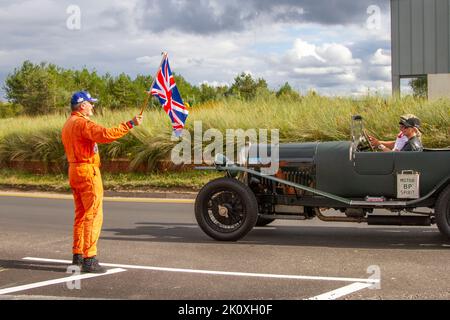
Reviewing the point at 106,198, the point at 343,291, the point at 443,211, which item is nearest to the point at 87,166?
the point at 343,291

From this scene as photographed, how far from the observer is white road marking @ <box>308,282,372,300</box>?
5.34 meters

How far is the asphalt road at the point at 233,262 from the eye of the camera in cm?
567

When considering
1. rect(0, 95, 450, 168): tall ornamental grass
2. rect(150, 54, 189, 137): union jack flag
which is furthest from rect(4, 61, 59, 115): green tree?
rect(150, 54, 189, 137): union jack flag

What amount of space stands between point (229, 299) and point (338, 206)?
8.62 ft

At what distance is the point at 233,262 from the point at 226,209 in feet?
3.91

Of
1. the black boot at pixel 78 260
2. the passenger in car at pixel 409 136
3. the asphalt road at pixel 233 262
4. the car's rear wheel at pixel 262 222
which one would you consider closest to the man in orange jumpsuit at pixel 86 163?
the black boot at pixel 78 260

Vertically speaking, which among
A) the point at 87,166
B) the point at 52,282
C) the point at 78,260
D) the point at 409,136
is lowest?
the point at 52,282

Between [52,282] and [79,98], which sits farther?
[79,98]

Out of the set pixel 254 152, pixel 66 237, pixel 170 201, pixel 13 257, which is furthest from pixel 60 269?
pixel 170 201

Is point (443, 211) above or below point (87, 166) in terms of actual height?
below

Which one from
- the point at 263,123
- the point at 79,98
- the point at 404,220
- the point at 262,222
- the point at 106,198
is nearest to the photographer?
the point at 79,98

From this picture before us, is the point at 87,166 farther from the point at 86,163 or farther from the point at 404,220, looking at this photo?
the point at 404,220

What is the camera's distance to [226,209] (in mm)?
7957

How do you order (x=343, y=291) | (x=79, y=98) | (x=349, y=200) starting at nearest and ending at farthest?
(x=343, y=291) < (x=79, y=98) < (x=349, y=200)
